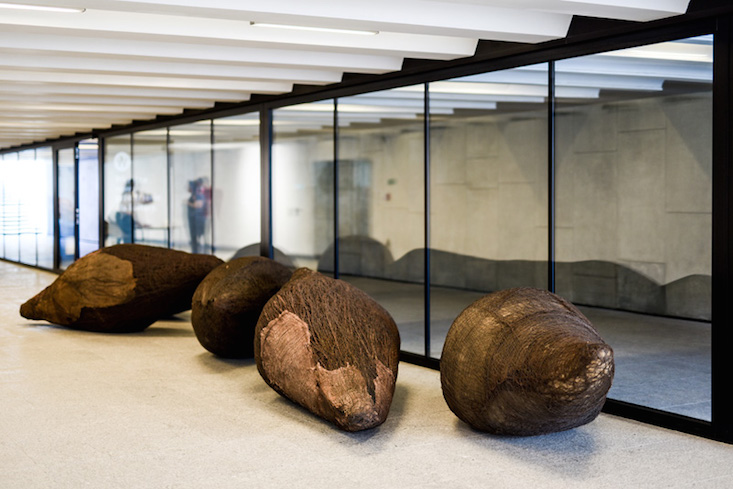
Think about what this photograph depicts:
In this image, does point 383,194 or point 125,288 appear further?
point 383,194

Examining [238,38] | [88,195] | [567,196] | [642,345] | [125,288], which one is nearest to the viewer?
[238,38]

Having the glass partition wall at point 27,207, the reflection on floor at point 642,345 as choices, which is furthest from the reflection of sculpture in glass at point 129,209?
the reflection on floor at point 642,345

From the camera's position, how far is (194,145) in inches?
515

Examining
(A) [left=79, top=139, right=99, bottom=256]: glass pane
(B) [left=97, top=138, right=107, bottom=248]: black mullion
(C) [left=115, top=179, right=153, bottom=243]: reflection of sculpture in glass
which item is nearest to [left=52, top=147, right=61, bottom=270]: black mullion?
(A) [left=79, top=139, right=99, bottom=256]: glass pane

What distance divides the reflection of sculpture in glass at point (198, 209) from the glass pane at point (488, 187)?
13.6 ft

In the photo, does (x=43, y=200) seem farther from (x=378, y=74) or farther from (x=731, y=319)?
(x=731, y=319)

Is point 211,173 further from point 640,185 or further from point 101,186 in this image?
point 640,185

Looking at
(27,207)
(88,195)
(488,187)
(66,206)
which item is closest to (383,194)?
(488,187)

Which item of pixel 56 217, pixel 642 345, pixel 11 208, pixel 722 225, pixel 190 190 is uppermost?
pixel 190 190

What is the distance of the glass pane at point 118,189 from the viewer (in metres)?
15.1

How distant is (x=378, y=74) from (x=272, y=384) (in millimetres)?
3641

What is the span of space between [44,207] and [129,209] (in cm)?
473

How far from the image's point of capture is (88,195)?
16.8 metres

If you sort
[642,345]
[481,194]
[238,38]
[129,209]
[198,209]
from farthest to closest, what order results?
[481,194]
[129,209]
[198,209]
[642,345]
[238,38]
